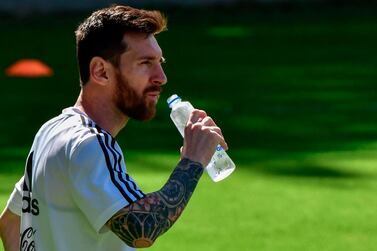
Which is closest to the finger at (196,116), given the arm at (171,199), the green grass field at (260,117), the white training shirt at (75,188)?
the arm at (171,199)

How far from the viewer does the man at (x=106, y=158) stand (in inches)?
140

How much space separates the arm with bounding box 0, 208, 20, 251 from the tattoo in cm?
77

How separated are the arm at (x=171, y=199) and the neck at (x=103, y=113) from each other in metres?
0.23

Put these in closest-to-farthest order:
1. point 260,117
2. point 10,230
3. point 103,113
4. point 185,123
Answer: point 103,113 < point 185,123 < point 10,230 < point 260,117

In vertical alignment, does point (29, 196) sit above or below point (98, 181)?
below

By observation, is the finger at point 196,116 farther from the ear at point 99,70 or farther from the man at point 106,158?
the ear at point 99,70

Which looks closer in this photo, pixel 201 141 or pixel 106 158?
pixel 106 158

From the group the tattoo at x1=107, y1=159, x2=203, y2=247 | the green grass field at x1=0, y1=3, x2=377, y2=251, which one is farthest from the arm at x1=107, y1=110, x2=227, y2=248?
the green grass field at x1=0, y1=3, x2=377, y2=251

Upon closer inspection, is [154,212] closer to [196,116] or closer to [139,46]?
[196,116]

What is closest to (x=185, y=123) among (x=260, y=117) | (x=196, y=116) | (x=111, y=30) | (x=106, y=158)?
(x=196, y=116)

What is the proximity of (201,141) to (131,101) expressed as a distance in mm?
242

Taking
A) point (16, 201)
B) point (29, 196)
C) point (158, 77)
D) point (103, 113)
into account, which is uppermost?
point (158, 77)

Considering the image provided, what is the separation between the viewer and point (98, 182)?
11.6ft

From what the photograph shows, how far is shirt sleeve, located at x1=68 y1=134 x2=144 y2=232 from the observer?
3533 mm
